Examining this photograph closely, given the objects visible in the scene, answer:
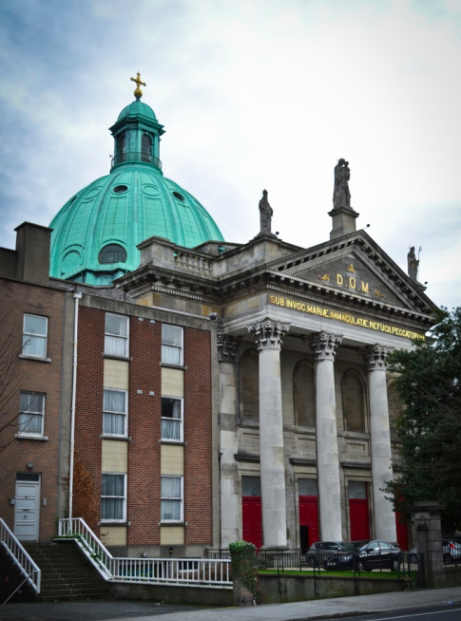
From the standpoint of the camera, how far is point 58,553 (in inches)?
990

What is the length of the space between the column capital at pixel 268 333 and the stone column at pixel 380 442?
796 cm

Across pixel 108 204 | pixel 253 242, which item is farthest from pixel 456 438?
pixel 108 204

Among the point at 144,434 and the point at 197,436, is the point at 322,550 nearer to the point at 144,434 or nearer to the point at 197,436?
the point at 197,436

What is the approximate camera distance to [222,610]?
19.2 m

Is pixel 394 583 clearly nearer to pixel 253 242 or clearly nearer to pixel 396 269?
pixel 253 242

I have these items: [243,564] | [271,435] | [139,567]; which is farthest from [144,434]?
[243,564]

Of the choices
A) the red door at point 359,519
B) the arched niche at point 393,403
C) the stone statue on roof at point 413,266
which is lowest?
the red door at point 359,519

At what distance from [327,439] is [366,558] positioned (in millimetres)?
13044

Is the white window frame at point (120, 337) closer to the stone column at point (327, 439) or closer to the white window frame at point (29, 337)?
the white window frame at point (29, 337)

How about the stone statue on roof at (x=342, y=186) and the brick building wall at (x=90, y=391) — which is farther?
the stone statue on roof at (x=342, y=186)

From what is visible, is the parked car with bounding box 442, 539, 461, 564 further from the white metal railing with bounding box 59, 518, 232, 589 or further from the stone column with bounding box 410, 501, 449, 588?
the white metal railing with bounding box 59, 518, 232, 589

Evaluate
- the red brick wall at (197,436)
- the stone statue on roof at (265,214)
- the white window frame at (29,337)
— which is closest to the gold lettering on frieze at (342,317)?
the stone statue on roof at (265,214)

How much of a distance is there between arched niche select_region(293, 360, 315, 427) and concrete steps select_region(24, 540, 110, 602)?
2215 cm

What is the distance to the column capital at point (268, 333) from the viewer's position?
39812mm
